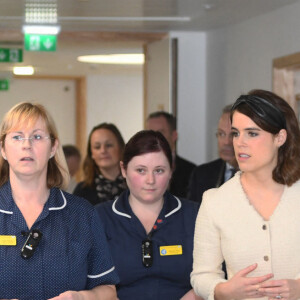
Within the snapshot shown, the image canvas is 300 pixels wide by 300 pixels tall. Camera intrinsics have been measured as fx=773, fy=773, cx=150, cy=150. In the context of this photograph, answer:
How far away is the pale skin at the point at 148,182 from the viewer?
3787mm

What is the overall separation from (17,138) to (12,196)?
23 centimetres

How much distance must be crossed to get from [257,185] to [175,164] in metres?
3.63

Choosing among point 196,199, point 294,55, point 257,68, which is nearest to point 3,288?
point 196,199

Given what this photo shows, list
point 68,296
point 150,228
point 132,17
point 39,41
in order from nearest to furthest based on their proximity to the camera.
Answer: point 68,296
point 150,228
point 132,17
point 39,41

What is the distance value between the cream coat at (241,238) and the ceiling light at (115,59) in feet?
32.0

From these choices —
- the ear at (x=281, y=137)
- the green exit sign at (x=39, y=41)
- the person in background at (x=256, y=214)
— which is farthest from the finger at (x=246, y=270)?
the green exit sign at (x=39, y=41)

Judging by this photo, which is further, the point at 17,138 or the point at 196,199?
the point at 196,199

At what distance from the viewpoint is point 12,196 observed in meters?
3.00

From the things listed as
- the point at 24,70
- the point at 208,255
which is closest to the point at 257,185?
the point at 208,255

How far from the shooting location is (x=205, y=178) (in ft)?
18.2

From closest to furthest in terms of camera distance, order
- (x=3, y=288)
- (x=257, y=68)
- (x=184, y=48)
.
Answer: (x=3, y=288)
(x=257, y=68)
(x=184, y=48)

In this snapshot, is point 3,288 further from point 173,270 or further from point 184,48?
point 184,48

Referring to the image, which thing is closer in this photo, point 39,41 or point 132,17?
point 132,17

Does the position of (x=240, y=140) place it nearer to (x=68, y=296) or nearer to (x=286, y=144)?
(x=286, y=144)
